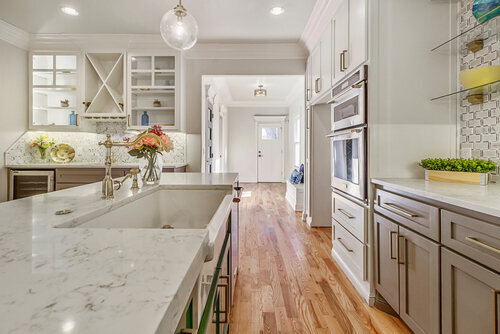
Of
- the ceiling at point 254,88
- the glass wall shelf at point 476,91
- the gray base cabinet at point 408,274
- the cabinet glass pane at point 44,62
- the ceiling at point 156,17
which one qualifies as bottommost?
the gray base cabinet at point 408,274

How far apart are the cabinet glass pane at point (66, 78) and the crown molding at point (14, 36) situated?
550 millimetres

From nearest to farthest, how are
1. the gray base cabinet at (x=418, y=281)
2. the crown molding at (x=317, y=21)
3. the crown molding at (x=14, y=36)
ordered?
the gray base cabinet at (x=418, y=281) → the crown molding at (x=317, y=21) → the crown molding at (x=14, y=36)

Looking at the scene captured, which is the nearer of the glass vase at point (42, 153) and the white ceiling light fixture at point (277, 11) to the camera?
the white ceiling light fixture at point (277, 11)

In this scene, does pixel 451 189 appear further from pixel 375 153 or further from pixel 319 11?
pixel 319 11

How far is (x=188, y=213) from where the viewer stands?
173 cm

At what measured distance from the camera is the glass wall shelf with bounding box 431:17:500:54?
1562 mm

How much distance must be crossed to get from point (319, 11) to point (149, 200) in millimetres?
2676

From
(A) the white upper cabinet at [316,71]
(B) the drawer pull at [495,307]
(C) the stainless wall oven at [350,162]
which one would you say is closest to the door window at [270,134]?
(A) the white upper cabinet at [316,71]

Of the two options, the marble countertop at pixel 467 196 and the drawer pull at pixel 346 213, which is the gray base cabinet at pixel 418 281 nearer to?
the marble countertop at pixel 467 196

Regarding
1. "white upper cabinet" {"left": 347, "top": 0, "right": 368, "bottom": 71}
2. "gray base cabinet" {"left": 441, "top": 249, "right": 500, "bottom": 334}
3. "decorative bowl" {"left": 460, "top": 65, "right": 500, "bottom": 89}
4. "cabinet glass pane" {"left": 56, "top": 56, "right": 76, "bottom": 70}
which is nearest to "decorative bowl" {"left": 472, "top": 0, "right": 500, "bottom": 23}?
"decorative bowl" {"left": 460, "top": 65, "right": 500, "bottom": 89}

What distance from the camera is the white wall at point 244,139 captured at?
845 cm

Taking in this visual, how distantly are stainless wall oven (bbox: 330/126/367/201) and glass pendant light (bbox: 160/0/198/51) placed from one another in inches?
58.5

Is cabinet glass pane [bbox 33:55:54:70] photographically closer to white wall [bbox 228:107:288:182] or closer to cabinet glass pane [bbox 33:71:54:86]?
cabinet glass pane [bbox 33:71:54:86]

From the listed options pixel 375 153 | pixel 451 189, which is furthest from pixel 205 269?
pixel 375 153
